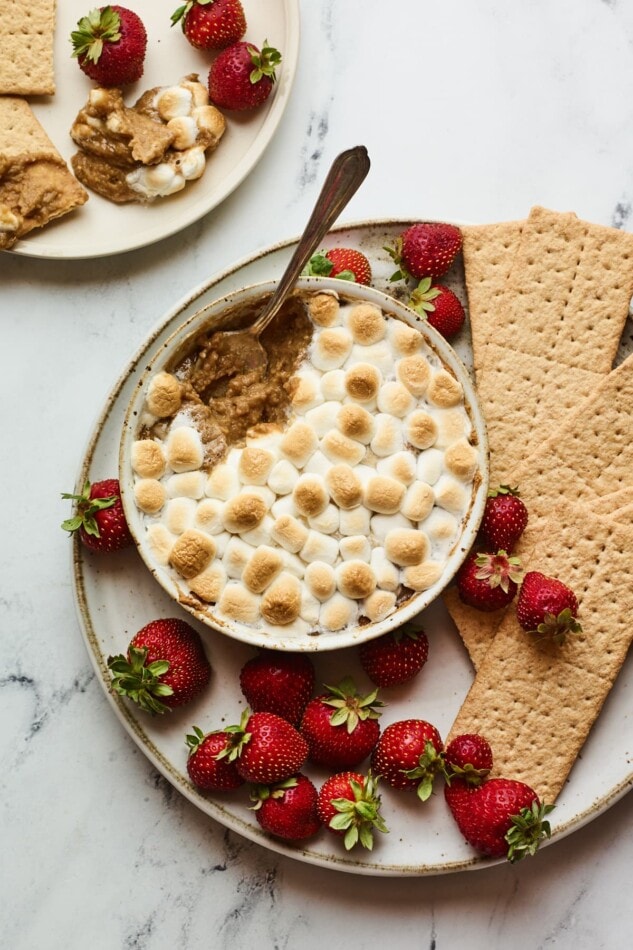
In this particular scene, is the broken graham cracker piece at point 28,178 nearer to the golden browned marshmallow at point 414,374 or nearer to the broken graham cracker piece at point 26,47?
the broken graham cracker piece at point 26,47

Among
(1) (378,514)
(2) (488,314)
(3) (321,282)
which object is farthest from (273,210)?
(1) (378,514)

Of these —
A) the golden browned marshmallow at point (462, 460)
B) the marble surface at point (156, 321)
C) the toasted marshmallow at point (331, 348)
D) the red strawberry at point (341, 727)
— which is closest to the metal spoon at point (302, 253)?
the toasted marshmallow at point (331, 348)

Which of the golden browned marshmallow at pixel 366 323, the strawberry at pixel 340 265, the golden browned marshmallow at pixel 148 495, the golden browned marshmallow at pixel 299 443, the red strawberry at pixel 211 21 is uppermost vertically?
the red strawberry at pixel 211 21

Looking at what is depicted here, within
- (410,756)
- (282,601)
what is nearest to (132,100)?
(282,601)

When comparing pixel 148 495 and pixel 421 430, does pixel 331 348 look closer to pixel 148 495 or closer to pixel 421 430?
pixel 421 430

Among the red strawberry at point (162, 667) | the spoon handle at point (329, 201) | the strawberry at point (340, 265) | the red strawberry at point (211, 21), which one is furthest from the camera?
the red strawberry at point (211, 21)

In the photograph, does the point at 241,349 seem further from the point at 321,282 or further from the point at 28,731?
the point at 28,731
